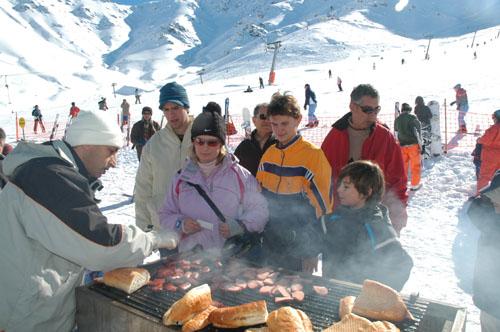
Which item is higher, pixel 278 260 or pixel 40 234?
pixel 40 234

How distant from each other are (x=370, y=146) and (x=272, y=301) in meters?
2.05

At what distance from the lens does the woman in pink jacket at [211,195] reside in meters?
3.35

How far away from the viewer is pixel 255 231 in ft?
11.1

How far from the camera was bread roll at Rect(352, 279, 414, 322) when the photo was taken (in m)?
2.12

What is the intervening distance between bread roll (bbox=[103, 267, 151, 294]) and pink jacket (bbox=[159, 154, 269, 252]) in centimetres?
74

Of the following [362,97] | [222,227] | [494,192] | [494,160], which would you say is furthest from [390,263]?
[494,160]

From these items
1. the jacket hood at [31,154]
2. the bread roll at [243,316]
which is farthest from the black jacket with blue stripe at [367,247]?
the jacket hood at [31,154]

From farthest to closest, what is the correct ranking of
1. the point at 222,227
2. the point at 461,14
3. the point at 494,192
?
the point at 461,14 < the point at 222,227 < the point at 494,192

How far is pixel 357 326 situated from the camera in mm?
1944

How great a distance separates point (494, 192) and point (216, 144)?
81.0 inches

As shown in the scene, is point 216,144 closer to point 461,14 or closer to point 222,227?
point 222,227

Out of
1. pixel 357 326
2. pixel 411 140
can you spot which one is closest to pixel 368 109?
pixel 357 326

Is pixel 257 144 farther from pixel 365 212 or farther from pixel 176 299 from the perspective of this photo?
pixel 176 299

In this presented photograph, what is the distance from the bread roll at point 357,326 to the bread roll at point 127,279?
45.7 inches
